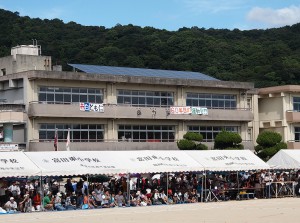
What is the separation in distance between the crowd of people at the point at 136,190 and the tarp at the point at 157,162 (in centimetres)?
120

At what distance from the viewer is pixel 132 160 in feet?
114

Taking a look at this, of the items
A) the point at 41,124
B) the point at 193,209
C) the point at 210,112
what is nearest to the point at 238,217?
the point at 193,209

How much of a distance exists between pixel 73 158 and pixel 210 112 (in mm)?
29041

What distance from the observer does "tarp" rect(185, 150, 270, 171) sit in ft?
122

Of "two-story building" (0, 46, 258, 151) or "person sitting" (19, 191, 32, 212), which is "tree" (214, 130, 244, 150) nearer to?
"two-story building" (0, 46, 258, 151)

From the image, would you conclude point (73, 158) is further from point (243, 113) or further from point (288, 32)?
point (288, 32)

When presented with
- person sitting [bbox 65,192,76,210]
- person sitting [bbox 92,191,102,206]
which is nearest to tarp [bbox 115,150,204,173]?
person sitting [bbox 92,191,102,206]

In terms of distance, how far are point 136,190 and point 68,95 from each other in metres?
17.9

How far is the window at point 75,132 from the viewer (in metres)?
52.9

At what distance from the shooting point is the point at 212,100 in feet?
203

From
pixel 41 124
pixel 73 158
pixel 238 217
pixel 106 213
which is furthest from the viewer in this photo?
pixel 41 124

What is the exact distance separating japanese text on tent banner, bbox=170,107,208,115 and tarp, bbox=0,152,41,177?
27.8 m

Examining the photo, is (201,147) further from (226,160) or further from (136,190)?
(136,190)

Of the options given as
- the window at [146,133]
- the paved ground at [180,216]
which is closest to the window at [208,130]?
the window at [146,133]
